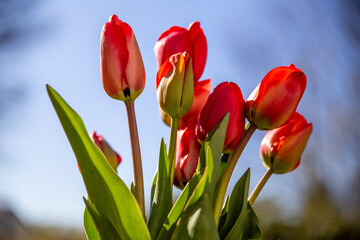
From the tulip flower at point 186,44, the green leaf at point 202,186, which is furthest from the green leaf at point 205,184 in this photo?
the tulip flower at point 186,44

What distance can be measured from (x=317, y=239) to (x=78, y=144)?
1.83 metres

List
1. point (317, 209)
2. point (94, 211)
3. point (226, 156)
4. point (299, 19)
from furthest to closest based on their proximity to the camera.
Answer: point (299, 19) → point (317, 209) → point (226, 156) → point (94, 211)

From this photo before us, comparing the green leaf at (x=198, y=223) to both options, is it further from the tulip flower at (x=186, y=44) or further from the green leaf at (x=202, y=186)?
the tulip flower at (x=186, y=44)

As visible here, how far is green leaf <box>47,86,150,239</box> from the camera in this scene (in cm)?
27

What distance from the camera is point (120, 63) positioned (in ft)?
1.01

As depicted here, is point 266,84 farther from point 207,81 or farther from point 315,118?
point 315,118

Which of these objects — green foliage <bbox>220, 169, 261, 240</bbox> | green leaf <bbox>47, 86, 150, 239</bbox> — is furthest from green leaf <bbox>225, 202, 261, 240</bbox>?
green leaf <bbox>47, 86, 150, 239</bbox>

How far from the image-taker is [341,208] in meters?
1.97

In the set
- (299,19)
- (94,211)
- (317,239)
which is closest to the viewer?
(94,211)

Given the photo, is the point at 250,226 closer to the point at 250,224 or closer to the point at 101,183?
the point at 250,224

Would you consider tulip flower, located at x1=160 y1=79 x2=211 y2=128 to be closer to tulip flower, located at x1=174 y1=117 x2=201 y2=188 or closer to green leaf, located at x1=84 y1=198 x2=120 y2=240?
tulip flower, located at x1=174 y1=117 x2=201 y2=188

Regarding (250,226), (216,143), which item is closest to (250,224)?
(250,226)

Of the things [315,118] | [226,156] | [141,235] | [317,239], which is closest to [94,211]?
[141,235]

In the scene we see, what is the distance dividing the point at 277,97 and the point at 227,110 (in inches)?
1.5
